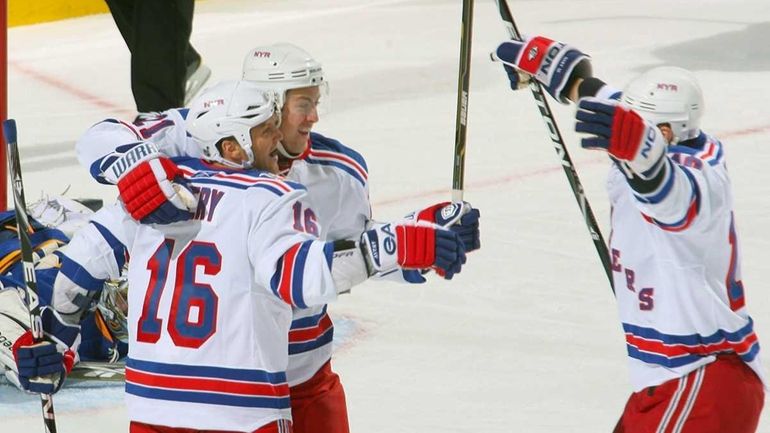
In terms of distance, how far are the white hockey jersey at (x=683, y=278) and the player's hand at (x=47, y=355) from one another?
3.48 ft

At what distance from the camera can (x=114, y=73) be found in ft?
28.7

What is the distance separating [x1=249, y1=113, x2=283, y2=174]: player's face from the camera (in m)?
2.91

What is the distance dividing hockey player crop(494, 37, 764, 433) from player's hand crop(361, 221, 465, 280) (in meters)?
0.41

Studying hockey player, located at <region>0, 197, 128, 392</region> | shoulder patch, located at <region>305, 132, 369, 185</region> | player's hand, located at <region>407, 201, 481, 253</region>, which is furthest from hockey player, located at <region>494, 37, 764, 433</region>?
hockey player, located at <region>0, 197, 128, 392</region>

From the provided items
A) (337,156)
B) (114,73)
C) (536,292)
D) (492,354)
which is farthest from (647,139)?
(114,73)

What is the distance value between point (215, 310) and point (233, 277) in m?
0.07

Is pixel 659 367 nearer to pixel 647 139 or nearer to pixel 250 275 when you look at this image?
pixel 647 139

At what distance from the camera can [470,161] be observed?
6.84 m

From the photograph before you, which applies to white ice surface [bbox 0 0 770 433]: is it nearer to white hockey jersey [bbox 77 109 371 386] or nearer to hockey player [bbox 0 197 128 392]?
hockey player [bbox 0 197 128 392]

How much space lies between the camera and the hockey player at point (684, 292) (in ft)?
9.73

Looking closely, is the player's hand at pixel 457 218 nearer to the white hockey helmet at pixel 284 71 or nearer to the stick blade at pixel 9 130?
the white hockey helmet at pixel 284 71

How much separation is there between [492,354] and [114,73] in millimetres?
4565

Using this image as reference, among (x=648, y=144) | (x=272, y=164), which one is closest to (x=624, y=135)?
(x=648, y=144)

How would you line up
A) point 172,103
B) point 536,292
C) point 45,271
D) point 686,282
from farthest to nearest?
point 172,103 → point 536,292 → point 45,271 → point 686,282
